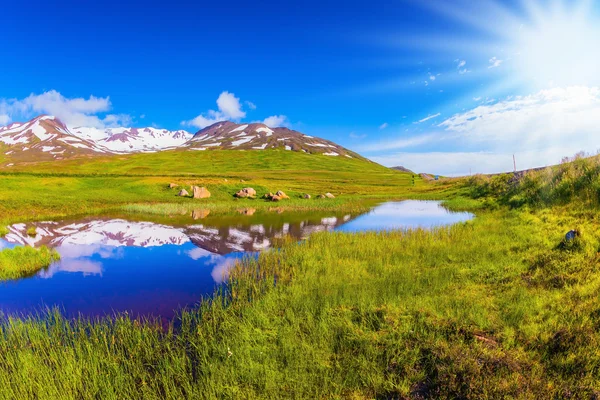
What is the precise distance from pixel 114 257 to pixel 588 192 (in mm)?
32002

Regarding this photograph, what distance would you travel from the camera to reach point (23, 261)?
18078 mm

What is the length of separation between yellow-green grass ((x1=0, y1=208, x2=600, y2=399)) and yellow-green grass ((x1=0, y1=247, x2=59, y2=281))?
8.80 m

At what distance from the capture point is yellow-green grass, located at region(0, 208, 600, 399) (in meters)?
6.71

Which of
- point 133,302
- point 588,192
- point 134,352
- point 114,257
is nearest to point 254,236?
point 114,257

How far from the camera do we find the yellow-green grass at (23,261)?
55.3 feet

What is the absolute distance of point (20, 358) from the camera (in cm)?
790

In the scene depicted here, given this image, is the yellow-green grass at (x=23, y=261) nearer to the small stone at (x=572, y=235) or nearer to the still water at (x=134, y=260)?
the still water at (x=134, y=260)

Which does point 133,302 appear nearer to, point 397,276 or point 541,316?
point 397,276

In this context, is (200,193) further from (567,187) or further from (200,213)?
(567,187)

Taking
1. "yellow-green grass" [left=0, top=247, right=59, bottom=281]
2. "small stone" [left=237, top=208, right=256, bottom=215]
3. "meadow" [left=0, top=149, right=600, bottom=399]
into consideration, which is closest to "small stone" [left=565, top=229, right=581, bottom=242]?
"meadow" [left=0, top=149, right=600, bottom=399]

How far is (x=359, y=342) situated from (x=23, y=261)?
2079 cm

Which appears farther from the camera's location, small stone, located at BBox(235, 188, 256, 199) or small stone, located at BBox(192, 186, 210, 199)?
small stone, located at BBox(235, 188, 256, 199)

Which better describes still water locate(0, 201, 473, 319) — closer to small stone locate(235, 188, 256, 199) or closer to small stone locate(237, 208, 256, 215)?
small stone locate(237, 208, 256, 215)

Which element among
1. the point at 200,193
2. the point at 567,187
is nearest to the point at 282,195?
the point at 200,193
